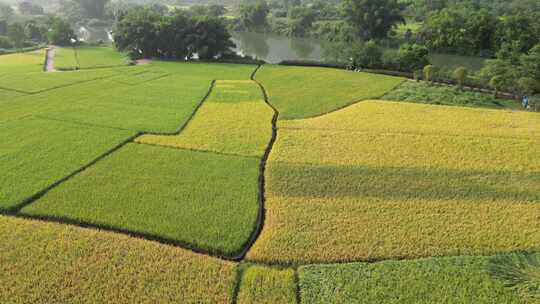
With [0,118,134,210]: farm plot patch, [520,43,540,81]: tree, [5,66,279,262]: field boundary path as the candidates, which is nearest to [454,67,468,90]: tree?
[520,43,540,81]: tree

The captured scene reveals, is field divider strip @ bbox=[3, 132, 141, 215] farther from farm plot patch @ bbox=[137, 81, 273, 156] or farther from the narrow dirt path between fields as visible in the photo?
the narrow dirt path between fields

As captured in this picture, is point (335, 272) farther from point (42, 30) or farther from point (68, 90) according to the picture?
point (42, 30)

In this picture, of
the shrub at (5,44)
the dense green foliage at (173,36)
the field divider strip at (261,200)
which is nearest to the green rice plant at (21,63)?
the shrub at (5,44)

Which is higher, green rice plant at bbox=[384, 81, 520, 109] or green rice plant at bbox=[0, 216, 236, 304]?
green rice plant at bbox=[384, 81, 520, 109]

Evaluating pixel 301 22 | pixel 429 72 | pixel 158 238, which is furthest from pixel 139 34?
pixel 158 238

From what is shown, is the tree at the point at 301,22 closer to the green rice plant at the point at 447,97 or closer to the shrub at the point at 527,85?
the green rice plant at the point at 447,97

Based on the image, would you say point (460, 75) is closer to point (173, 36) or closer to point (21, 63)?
point (173, 36)

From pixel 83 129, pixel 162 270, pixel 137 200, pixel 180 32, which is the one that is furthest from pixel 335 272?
pixel 180 32
